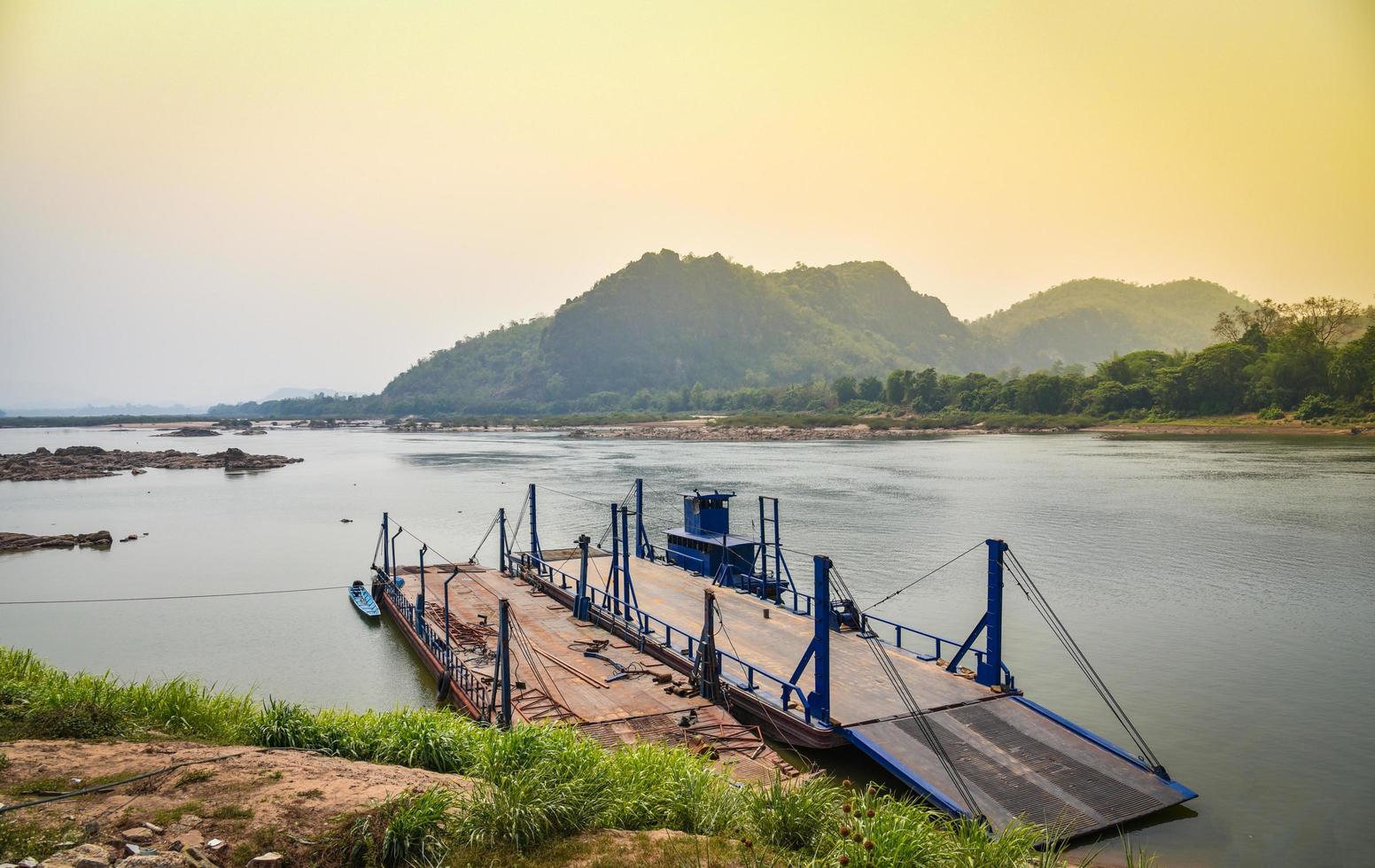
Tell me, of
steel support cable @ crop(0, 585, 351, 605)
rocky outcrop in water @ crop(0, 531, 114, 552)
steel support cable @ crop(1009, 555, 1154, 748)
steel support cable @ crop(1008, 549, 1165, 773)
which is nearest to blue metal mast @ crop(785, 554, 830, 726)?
steel support cable @ crop(1009, 555, 1154, 748)

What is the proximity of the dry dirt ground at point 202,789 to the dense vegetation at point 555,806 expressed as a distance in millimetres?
684

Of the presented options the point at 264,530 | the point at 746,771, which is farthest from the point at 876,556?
the point at 264,530

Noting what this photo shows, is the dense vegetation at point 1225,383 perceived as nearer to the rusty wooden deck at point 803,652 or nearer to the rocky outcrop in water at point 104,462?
the rusty wooden deck at point 803,652

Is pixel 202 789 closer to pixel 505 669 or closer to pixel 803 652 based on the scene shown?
pixel 505 669

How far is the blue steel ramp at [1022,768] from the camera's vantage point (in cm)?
1450

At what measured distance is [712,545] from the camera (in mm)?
31281

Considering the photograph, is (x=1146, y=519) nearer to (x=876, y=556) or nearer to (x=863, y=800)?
(x=876, y=556)

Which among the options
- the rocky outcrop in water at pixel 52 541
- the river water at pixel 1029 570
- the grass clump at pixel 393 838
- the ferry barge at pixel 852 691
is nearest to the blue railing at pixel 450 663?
the ferry barge at pixel 852 691

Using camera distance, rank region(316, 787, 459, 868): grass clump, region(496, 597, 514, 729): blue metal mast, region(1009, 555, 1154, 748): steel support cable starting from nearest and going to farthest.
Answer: region(316, 787, 459, 868): grass clump → region(496, 597, 514, 729): blue metal mast → region(1009, 555, 1154, 748): steel support cable

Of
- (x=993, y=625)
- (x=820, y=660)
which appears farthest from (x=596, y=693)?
(x=993, y=625)

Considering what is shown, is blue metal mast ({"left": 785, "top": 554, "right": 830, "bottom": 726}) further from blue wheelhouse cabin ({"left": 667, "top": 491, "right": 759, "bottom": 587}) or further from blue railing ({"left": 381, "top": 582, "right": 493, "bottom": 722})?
blue wheelhouse cabin ({"left": 667, "top": 491, "right": 759, "bottom": 587})

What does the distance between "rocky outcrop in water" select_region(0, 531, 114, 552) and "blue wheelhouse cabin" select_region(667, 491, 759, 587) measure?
4269 cm

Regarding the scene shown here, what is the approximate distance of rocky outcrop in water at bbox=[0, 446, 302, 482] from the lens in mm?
97812

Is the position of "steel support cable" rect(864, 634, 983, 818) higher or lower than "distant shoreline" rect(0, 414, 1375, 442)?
lower
